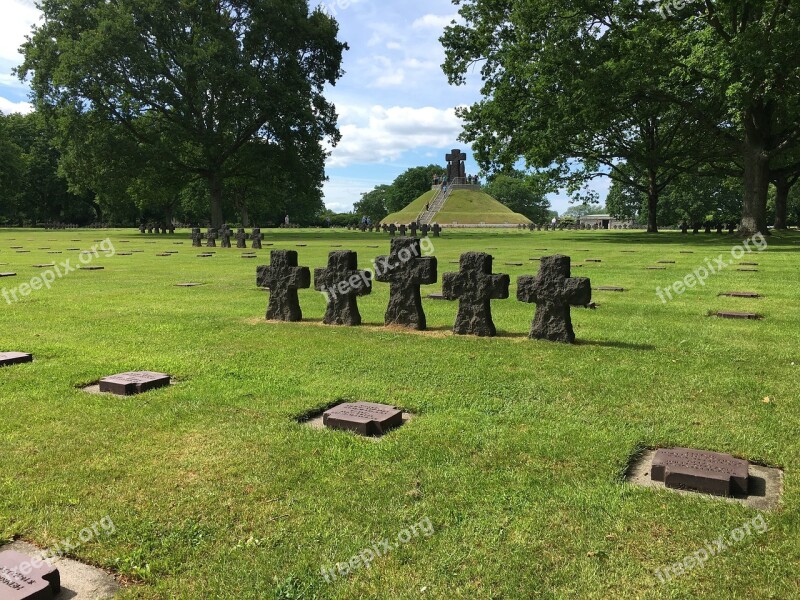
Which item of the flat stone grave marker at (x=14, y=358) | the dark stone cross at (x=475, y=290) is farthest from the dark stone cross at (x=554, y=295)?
the flat stone grave marker at (x=14, y=358)

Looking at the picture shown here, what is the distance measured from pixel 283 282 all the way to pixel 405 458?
5114mm

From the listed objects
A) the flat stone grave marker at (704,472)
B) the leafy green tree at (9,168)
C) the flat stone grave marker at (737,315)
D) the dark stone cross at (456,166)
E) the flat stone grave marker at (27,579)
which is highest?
the dark stone cross at (456,166)

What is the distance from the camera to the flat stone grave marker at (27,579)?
230cm

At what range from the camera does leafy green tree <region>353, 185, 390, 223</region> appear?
12912 cm

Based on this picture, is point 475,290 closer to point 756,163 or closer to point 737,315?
point 737,315

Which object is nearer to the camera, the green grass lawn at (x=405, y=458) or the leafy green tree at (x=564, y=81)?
the green grass lawn at (x=405, y=458)

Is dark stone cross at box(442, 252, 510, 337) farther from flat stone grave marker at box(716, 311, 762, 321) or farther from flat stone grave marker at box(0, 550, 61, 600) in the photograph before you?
flat stone grave marker at box(0, 550, 61, 600)

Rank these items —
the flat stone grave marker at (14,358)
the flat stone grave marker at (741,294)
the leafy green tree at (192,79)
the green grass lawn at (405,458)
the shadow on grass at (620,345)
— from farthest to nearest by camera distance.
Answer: the leafy green tree at (192,79), the flat stone grave marker at (741,294), the shadow on grass at (620,345), the flat stone grave marker at (14,358), the green grass lawn at (405,458)

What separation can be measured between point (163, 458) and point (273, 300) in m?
4.91

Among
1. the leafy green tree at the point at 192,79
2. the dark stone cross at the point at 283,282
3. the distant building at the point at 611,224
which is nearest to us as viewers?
the dark stone cross at the point at 283,282

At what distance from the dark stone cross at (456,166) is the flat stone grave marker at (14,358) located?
103 meters

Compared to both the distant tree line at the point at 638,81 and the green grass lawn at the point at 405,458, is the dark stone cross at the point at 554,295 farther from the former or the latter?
the distant tree line at the point at 638,81

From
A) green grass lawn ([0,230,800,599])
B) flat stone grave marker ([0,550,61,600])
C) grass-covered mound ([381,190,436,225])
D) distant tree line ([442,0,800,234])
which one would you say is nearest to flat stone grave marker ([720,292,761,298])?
green grass lawn ([0,230,800,599])

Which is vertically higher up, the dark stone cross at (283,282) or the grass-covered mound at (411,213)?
the grass-covered mound at (411,213)
